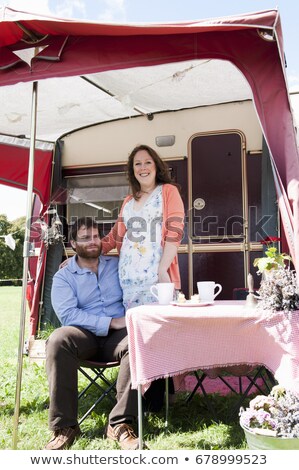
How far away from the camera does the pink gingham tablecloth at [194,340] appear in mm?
2326

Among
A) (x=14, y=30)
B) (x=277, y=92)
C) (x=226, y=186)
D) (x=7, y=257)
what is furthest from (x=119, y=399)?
(x=7, y=257)

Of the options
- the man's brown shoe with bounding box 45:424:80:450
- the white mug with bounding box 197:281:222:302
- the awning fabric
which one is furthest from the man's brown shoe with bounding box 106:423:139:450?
the awning fabric

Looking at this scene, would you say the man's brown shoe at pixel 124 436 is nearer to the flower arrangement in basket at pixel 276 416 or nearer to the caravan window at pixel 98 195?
the flower arrangement in basket at pixel 276 416

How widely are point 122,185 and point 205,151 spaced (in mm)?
990

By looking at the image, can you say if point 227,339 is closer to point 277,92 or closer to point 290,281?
point 290,281

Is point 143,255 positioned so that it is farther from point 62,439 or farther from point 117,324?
point 62,439

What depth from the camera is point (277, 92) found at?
2.60 metres

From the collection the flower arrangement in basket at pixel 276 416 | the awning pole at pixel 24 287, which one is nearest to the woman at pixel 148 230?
the awning pole at pixel 24 287

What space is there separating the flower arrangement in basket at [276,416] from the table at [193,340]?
14 centimetres

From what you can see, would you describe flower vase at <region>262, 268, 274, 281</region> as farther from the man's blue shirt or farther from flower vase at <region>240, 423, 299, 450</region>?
the man's blue shirt

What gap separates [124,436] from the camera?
2.60m

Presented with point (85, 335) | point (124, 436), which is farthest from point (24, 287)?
point (124, 436)

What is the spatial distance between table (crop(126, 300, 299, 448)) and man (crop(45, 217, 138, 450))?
0.37 metres

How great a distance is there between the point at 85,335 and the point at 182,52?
175 cm
